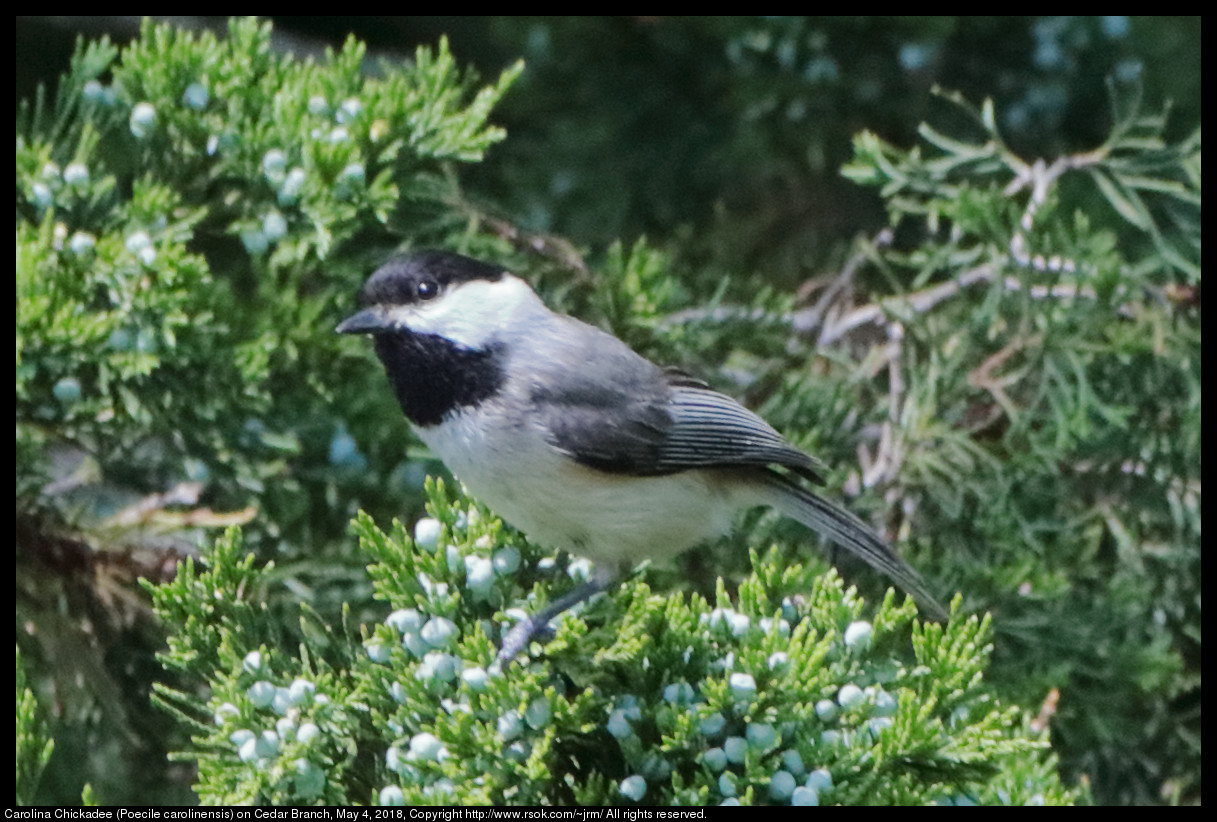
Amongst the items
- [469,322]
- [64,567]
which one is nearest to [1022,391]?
[469,322]

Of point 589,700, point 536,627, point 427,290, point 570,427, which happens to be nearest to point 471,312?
point 427,290

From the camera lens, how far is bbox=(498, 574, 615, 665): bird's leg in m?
1.55

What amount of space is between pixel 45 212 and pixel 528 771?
1247 millimetres

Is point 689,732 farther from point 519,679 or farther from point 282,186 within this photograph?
point 282,186

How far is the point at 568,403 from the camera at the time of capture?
2061 millimetres

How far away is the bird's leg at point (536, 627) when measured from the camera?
1551mm

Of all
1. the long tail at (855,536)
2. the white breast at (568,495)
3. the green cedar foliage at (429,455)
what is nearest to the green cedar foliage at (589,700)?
the green cedar foliage at (429,455)

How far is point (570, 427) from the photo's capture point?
204 cm

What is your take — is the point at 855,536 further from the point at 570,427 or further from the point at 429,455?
the point at 429,455

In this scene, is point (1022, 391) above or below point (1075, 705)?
above

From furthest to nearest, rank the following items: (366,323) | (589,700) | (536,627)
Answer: (366,323), (536,627), (589,700)

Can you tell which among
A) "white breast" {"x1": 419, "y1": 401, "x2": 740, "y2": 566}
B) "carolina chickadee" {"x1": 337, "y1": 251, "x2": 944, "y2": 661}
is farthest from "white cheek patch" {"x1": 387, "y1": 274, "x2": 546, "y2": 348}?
"white breast" {"x1": 419, "y1": 401, "x2": 740, "y2": 566}

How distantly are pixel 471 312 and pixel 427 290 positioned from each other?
84 millimetres

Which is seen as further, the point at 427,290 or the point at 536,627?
the point at 427,290
